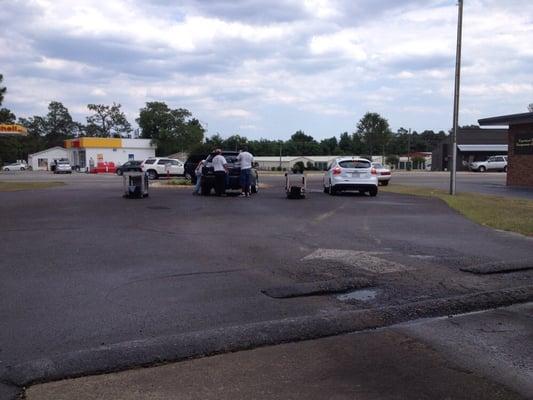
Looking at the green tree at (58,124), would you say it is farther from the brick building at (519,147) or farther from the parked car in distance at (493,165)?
the brick building at (519,147)

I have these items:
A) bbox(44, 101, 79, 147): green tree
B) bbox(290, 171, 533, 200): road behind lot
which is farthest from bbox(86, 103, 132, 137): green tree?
bbox(290, 171, 533, 200): road behind lot

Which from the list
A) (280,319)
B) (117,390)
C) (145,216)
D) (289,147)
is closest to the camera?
(117,390)

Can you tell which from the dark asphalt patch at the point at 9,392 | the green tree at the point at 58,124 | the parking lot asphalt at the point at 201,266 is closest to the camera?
the dark asphalt patch at the point at 9,392

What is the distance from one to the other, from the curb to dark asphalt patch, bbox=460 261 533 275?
1.37 metres

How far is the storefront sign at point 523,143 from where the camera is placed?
104 feet

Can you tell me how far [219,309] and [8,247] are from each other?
17.1 feet

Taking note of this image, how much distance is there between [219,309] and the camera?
6.29 meters

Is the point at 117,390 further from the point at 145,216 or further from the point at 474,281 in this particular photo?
the point at 145,216

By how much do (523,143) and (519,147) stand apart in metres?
0.42

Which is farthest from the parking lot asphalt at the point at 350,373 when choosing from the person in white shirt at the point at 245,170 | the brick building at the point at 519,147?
the brick building at the point at 519,147

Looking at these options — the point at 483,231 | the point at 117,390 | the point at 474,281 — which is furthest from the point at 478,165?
the point at 117,390

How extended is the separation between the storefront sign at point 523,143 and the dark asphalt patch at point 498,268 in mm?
25447

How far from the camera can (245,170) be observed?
20.7 m

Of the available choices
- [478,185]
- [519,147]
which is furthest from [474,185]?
[519,147]
